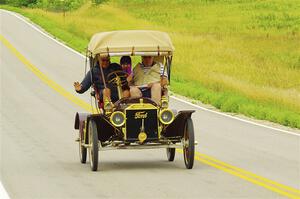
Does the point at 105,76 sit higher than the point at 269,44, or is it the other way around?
the point at 105,76

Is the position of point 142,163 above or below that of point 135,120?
below

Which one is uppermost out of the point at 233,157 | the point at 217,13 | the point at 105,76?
the point at 105,76

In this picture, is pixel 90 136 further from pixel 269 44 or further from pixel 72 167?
pixel 269 44

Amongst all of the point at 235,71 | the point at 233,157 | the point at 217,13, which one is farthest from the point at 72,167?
the point at 217,13

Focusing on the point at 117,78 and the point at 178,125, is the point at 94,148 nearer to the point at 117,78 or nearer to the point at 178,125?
the point at 178,125

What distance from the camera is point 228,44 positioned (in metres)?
46.5

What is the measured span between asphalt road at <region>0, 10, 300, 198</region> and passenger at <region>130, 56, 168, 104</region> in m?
1.14

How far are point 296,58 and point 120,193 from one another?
3313 cm

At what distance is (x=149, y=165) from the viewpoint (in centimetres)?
1389

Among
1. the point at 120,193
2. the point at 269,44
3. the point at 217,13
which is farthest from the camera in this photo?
the point at 217,13

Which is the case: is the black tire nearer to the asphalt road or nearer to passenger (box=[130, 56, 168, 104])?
the asphalt road

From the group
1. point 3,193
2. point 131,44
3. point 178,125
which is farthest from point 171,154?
point 3,193

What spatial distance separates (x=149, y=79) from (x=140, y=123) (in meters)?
1.11

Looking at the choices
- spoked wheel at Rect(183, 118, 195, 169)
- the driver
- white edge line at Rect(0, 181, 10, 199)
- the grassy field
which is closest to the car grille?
spoked wheel at Rect(183, 118, 195, 169)
